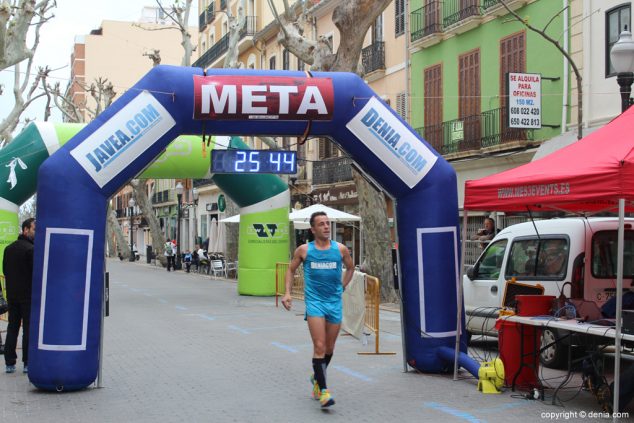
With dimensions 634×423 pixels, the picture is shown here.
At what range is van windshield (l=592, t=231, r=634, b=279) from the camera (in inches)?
410

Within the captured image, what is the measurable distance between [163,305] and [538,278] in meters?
12.1

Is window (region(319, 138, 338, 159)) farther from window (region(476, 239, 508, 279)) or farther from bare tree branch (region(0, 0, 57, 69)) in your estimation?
window (region(476, 239, 508, 279))

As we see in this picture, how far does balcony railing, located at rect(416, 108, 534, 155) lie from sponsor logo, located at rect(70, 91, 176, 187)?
46.8 ft

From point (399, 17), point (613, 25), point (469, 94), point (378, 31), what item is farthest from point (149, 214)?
point (613, 25)

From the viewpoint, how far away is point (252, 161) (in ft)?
44.9

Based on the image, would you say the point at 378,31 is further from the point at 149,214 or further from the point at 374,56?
the point at 149,214

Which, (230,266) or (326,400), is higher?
(230,266)

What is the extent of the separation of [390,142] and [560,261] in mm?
2631

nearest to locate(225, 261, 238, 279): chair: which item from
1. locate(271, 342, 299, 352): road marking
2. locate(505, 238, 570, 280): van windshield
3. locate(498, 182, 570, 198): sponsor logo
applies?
locate(271, 342, 299, 352): road marking

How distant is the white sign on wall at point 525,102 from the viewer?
2052 cm

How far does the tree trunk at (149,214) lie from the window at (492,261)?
3357 cm

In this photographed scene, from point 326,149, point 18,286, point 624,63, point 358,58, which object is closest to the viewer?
point 18,286

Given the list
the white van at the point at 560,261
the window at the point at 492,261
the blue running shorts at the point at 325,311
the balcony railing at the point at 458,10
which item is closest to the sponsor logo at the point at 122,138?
the blue running shorts at the point at 325,311

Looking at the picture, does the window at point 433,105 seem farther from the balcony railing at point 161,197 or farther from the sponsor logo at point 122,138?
the balcony railing at point 161,197
